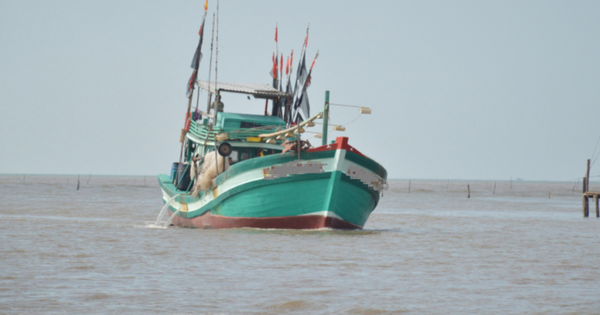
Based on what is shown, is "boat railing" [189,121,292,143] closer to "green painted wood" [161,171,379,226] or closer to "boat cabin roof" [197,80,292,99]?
"boat cabin roof" [197,80,292,99]

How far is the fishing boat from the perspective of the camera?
18.7 metres

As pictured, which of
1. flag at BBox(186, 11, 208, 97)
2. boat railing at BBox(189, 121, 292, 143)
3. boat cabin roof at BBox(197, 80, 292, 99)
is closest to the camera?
boat railing at BBox(189, 121, 292, 143)

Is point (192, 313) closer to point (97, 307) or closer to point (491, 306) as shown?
point (97, 307)

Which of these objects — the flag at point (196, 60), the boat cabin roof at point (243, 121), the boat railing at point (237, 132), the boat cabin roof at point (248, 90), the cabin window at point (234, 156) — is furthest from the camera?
the flag at point (196, 60)

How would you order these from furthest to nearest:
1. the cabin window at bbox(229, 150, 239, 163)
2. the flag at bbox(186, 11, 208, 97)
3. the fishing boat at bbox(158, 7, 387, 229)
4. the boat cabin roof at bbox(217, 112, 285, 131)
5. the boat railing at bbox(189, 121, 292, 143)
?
the flag at bbox(186, 11, 208, 97)
the boat cabin roof at bbox(217, 112, 285, 131)
the cabin window at bbox(229, 150, 239, 163)
the boat railing at bbox(189, 121, 292, 143)
the fishing boat at bbox(158, 7, 387, 229)

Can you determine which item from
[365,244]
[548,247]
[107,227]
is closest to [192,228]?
[107,227]

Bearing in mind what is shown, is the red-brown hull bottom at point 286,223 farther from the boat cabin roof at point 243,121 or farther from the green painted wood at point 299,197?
the boat cabin roof at point 243,121

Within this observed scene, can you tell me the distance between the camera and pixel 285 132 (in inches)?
772

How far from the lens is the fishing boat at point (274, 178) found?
61.4 ft

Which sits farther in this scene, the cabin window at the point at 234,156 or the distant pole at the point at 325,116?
the cabin window at the point at 234,156

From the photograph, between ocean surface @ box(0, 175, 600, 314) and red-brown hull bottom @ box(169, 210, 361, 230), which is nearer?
ocean surface @ box(0, 175, 600, 314)

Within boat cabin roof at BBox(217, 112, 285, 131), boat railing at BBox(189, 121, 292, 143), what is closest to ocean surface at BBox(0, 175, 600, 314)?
boat railing at BBox(189, 121, 292, 143)

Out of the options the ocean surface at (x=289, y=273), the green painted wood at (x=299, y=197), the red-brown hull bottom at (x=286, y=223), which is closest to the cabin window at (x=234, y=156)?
the red-brown hull bottom at (x=286, y=223)

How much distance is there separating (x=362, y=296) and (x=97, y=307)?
13.2 feet
